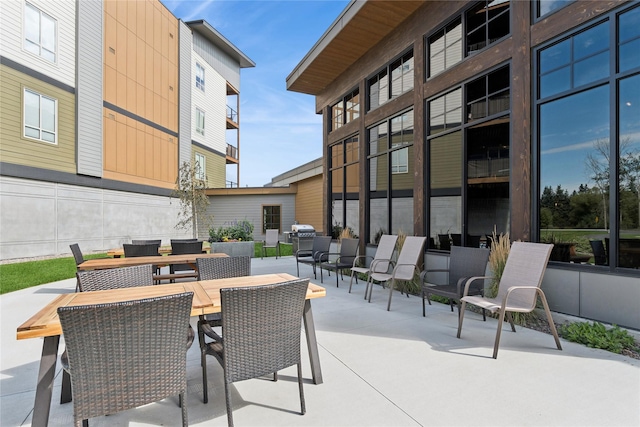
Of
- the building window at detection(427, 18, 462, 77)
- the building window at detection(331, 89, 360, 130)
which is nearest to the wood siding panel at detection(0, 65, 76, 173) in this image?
the building window at detection(331, 89, 360, 130)

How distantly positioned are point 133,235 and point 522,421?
48.9ft

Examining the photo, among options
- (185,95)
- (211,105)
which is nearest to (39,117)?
(185,95)

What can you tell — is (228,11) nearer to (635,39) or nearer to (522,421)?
(635,39)

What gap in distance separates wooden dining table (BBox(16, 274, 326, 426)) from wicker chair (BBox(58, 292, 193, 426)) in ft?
1.02

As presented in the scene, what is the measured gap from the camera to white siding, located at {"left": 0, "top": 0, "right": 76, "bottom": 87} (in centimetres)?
937

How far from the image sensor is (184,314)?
1.73 m

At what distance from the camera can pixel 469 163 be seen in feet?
17.6

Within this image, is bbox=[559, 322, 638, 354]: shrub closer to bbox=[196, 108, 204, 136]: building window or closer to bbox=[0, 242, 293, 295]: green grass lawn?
bbox=[0, 242, 293, 295]: green grass lawn

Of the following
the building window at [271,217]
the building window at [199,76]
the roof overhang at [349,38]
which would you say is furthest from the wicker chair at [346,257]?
the building window at [199,76]

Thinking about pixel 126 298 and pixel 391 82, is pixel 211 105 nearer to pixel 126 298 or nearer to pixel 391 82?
pixel 391 82

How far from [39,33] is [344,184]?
10.5m

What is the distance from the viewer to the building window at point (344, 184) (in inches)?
338

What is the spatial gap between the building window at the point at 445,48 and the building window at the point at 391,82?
1.86 feet

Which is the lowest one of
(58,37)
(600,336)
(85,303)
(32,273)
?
(32,273)
